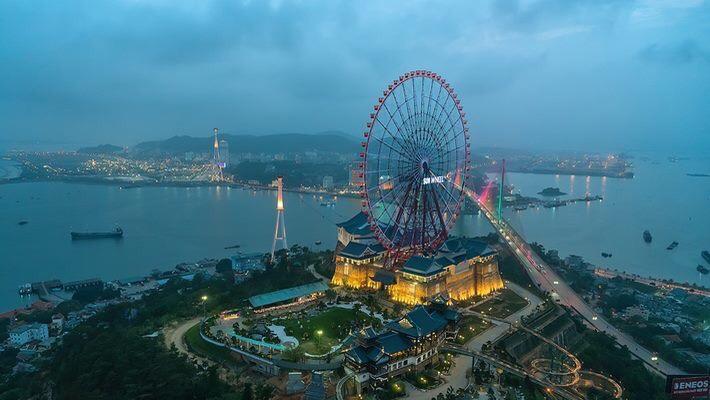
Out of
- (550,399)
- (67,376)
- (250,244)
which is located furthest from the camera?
(250,244)

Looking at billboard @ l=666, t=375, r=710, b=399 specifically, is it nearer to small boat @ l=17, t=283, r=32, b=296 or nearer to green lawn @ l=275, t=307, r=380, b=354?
green lawn @ l=275, t=307, r=380, b=354

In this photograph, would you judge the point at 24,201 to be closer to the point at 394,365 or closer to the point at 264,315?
the point at 264,315

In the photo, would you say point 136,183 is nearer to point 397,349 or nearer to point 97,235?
point 97,235

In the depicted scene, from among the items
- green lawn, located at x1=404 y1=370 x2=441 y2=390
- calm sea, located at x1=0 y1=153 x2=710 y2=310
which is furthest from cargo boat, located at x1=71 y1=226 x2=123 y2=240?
green lawn, located at x1=404 y1=370 x2=441 y2=390

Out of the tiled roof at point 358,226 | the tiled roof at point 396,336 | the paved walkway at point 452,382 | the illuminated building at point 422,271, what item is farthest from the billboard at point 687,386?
the tiled roof at point 358,226

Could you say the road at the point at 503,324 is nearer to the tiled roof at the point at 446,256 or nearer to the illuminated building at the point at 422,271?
the illuminated building at the point at 422,271

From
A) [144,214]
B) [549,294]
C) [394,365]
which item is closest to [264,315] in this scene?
[394,365]
